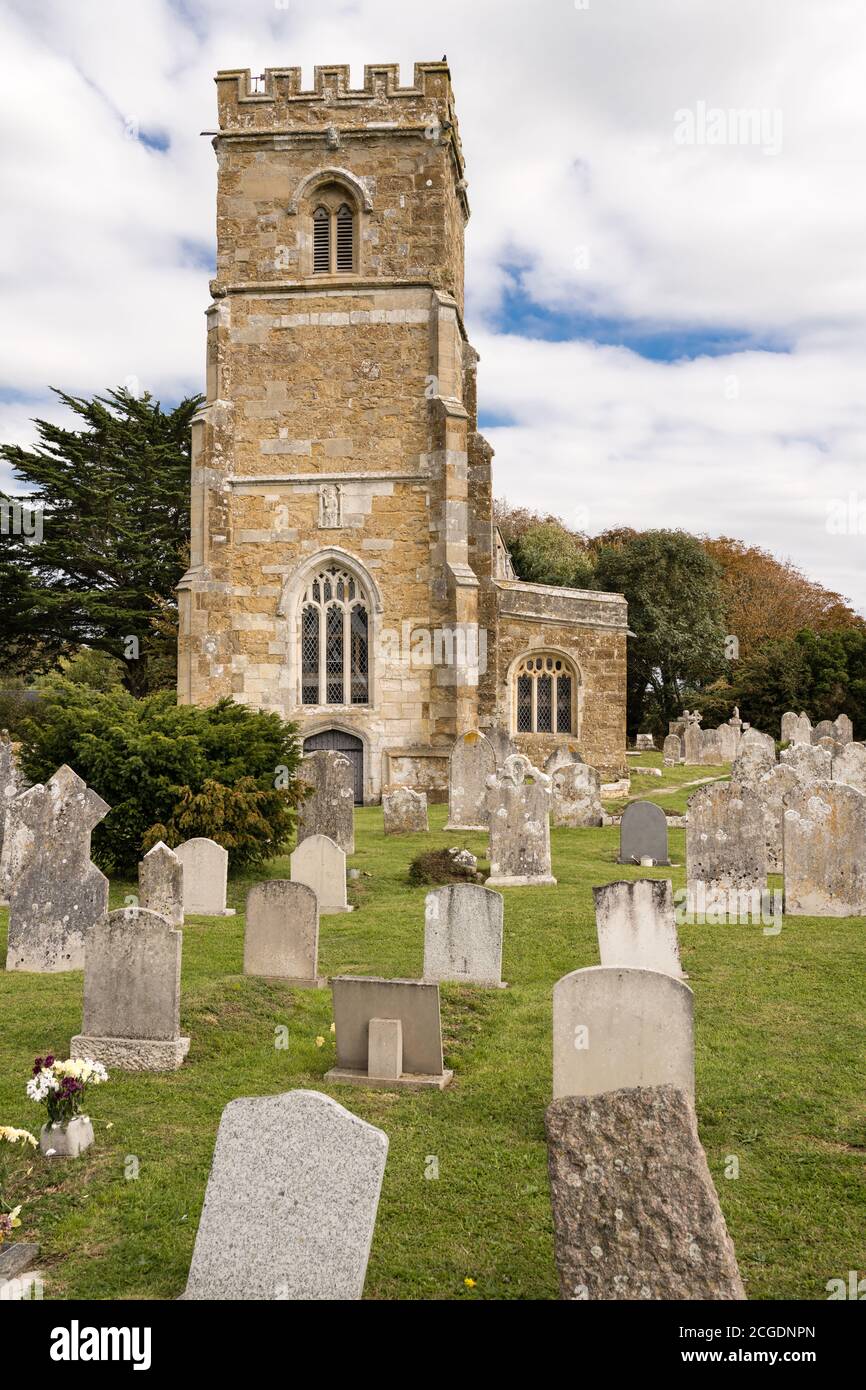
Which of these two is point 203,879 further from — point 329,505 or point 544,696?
point 544,696

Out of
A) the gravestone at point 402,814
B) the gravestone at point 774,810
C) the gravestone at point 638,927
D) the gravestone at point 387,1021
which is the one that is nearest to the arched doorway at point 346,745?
the gravestone at point 402,814

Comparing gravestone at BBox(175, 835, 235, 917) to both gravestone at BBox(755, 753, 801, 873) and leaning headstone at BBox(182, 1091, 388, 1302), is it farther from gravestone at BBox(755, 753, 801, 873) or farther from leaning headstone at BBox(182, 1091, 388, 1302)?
leaning headstone at BBox(182, 1091, 388, 1302)

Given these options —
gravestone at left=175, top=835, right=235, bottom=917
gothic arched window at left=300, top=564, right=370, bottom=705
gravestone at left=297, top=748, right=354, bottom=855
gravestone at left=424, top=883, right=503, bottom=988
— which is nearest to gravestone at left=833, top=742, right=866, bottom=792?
gravestone at left=297, top=748, right=354, bottom=855

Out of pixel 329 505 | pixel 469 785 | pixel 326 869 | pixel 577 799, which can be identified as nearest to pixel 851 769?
pixel 577 799

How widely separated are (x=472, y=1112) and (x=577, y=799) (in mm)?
12185

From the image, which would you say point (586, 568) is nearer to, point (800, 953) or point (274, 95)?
point (274, 95)

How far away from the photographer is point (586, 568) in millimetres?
45312

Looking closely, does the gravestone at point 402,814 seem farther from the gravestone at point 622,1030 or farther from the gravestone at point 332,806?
the gravestone at point 622,1030

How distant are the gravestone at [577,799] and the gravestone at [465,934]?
9.28m

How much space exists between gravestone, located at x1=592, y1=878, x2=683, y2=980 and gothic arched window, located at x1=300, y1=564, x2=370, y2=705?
14.5m

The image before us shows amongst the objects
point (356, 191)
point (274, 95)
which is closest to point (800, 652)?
point (356, 191)

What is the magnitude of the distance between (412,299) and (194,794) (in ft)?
47.3

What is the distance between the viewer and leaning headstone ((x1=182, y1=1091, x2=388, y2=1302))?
3854mm

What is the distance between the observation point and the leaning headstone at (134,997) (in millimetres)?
6746
